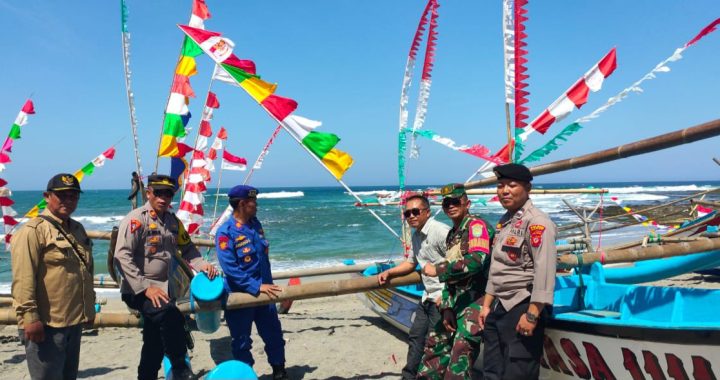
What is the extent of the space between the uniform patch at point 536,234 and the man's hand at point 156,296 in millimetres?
2911

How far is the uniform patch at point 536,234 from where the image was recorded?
112 inches

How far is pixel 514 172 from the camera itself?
10.1ft


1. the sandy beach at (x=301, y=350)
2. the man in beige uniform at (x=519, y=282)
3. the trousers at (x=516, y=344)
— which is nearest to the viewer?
the man in beige uniform at (x=519, y=282)

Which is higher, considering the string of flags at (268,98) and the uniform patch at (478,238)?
the string of flags at (268,98)

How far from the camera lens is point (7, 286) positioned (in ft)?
46.0

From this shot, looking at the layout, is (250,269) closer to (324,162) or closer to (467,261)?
(324,162)

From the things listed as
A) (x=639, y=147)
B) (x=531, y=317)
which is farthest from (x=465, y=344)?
(x=639, y=147)

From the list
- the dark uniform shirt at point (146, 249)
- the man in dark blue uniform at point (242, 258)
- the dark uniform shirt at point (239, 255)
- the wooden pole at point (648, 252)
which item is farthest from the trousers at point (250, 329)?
the wooden pole at point (648, 252)

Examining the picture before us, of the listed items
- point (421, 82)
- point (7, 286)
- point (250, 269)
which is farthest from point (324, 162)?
point (7, 286)

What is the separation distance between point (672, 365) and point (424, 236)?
195 cm

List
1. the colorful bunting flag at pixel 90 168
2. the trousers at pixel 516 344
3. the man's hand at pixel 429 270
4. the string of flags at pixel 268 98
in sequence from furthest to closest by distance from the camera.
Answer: the colorful bunting flag at pixel 90 168
the string of flags at pixel 268 98
the man's hand at pixel 429 270
the trousers at pixel 516 344

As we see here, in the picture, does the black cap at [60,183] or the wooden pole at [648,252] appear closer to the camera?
Answer: the black cap at [60,183]

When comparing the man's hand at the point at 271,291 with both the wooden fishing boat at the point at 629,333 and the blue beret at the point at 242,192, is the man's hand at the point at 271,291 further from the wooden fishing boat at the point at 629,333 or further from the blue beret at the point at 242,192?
the wooden fishing boat at the point at 629,333

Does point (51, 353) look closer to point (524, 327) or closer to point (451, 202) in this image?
point (451, 202)
